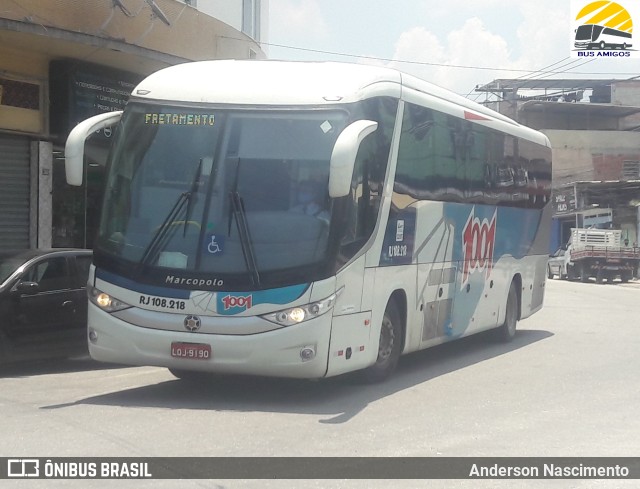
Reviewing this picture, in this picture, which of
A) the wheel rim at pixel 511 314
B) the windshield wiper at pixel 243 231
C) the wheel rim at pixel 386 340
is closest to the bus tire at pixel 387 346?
the wheel rim at pixel 386 340

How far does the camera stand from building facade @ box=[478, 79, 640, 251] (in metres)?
51.2

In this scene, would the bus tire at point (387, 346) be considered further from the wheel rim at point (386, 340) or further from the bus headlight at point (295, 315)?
the bus headlight at point (295, 315)

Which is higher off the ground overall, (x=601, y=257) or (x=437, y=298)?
(x=437, y=298)

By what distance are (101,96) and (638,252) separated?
29485mm

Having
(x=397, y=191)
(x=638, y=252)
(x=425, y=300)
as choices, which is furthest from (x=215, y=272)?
(x=638, y=252)

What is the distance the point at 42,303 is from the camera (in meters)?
12.4

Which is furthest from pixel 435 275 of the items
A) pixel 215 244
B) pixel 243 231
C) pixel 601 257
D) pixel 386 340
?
pixel 601 257

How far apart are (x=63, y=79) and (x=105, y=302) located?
9.68m

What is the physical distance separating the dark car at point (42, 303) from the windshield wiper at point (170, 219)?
304cm

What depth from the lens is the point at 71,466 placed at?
6.93 meters

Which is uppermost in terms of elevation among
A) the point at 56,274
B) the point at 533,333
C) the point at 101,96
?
the point at 101,96

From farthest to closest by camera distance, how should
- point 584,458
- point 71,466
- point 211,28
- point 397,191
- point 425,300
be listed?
point 211,28, point 425,300, point 397,191, point 584,458, point 71,466

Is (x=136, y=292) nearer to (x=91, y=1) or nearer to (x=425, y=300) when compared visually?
(x=425, y=300)

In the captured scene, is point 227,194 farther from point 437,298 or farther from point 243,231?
point 437,298
